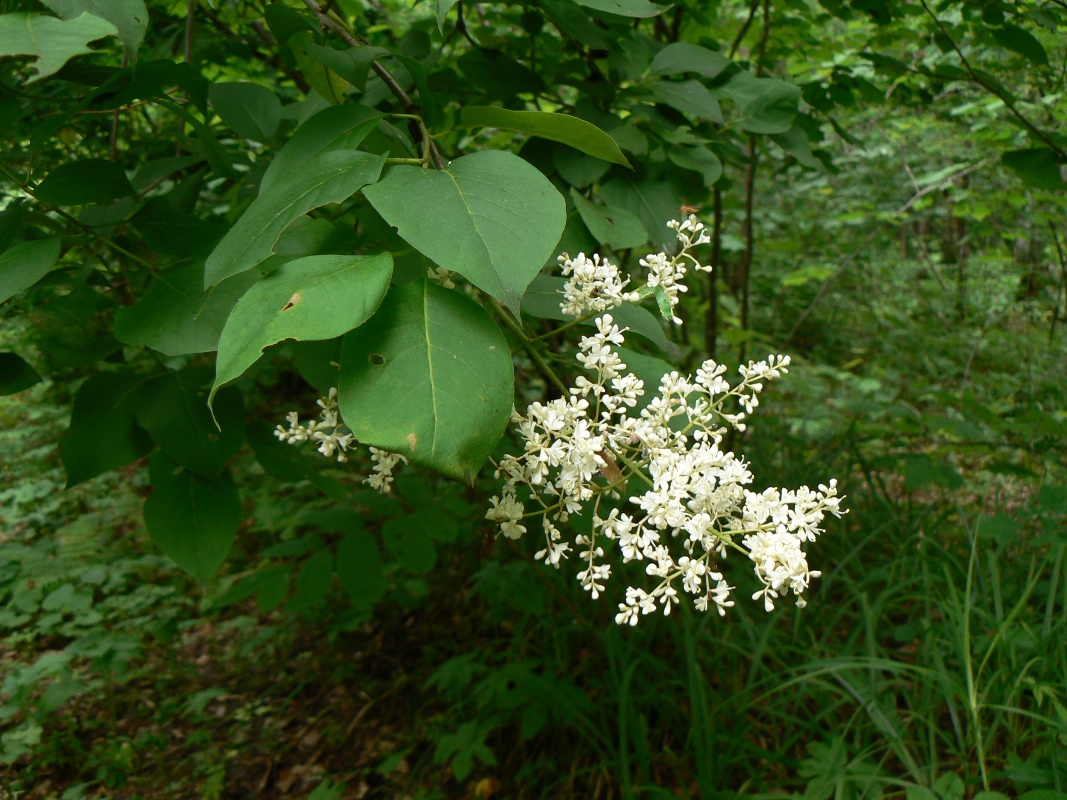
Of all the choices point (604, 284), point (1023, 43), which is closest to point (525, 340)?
point (604, 284)

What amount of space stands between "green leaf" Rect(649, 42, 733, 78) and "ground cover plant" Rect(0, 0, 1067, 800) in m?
0.01

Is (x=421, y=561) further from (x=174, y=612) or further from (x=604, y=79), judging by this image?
(x=174, y=612)

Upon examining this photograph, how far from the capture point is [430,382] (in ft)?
2.14

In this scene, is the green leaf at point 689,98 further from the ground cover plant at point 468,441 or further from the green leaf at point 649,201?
the green leaf at point 649,201

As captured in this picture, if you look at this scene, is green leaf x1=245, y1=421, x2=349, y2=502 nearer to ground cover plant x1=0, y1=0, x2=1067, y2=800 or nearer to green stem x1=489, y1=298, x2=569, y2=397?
ground cover plant x1=0, y1=0, x2=1067, y2=800

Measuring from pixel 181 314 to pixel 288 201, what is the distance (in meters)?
0.33

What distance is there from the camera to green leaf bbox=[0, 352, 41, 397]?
1089 millimetres

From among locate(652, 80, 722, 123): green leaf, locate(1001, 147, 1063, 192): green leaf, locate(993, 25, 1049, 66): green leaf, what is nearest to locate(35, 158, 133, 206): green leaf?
locate(652, 80, 722, 123): green leaf

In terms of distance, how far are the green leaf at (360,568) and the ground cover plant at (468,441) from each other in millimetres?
14

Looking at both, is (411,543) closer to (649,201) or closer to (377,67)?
(649,201)

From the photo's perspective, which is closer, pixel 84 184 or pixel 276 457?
pixel 84 184

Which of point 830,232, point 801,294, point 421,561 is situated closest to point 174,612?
point 421,561

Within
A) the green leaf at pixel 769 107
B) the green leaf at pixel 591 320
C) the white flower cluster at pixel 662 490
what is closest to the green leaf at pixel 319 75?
the green leaf at pixel 591 320

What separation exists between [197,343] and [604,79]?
3.46 feet
